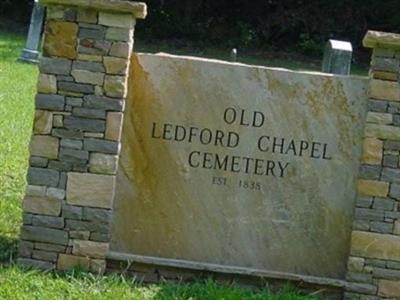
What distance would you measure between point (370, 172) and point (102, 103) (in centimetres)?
141

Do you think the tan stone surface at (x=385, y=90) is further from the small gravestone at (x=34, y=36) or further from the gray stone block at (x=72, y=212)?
the small gravestone at (x=34, y=36)

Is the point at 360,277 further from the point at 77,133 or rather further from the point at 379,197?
the point at 77,133

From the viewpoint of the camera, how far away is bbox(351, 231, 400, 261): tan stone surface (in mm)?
4484

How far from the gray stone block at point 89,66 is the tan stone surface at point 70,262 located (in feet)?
3.15

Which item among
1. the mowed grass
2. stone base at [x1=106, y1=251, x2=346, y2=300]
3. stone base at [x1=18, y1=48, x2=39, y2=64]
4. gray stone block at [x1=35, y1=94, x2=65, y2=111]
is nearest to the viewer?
the mowed grass

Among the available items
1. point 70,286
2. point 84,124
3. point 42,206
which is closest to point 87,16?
point 84,124

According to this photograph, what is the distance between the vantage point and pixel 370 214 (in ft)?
14.8

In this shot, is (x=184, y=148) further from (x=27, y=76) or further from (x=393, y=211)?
(x=27, y=76)

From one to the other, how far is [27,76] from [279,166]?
7046mm

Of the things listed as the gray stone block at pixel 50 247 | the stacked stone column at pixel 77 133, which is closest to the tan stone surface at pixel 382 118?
the stacked stone column at pixel 77 133

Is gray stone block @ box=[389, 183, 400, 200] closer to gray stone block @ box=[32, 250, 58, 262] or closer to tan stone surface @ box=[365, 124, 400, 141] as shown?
tan stone surface @ box=[365, 124, 400, 141]

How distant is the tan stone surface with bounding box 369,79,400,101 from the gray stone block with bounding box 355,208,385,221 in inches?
22.8

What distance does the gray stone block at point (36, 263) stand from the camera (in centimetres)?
450

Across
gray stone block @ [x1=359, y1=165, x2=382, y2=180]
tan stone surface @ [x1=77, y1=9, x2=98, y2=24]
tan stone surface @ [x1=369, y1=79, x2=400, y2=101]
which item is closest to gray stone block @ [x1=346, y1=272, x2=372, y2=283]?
gray stone block @ [x1=359, y1=165, x2=382, y2=180]
